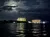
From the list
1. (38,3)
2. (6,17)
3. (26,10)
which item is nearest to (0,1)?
(6,17)

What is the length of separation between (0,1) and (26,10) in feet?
1.14

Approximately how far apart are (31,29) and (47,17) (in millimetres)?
245

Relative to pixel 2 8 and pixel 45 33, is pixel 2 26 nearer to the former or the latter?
pixel 2 8

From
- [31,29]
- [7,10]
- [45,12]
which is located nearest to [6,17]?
[7,10]

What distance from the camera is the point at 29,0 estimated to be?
130cm

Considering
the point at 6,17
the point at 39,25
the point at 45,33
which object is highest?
the point at 6,17

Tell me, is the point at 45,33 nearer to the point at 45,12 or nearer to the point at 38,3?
the point at 45,12

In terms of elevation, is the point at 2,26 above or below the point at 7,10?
below

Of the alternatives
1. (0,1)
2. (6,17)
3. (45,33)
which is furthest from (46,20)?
(0,1)

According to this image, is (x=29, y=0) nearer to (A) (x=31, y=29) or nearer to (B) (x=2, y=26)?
(A) (x=31, y=29)

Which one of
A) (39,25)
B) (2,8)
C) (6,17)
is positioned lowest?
(39,25)

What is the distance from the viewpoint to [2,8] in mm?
1297

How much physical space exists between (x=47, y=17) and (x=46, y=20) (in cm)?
4

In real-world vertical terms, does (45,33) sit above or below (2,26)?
below
